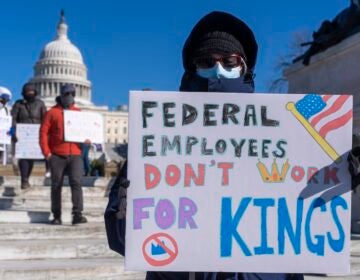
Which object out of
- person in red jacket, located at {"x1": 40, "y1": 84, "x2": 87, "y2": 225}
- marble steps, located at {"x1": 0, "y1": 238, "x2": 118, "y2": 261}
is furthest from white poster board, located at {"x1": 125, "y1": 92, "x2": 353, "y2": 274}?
person in red jacket, located at {"x1": 40, "y1": 84, "x2": 87, "y2": 225}

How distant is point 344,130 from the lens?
200cm

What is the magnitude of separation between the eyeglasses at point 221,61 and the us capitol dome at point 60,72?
340 feet

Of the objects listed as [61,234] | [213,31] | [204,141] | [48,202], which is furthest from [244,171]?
[48,202]

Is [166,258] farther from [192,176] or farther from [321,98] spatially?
[321,98]

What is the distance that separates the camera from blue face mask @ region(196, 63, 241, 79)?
201 cm

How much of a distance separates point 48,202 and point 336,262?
6856mm

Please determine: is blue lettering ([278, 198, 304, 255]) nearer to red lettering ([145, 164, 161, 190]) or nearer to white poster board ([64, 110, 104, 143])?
red lettering ([145, 164, 161, 190])

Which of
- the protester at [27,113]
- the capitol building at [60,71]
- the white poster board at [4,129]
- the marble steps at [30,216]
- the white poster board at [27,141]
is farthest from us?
the capitol building at [60,71]

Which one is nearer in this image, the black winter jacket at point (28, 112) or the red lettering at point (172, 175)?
the red lettering at point (172, 175)

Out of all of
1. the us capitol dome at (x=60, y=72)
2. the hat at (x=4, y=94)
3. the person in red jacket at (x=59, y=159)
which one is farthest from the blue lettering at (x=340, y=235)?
the us capitol dome at (x=60, y=72)

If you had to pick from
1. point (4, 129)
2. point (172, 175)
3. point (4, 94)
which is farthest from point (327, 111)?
point (4, 129)

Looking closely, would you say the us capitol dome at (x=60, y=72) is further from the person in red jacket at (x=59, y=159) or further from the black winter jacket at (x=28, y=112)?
the person in red jacket at (x=59, y=159)

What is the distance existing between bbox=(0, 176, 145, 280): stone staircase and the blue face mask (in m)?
2.99

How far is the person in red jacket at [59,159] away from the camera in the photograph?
6707mm
